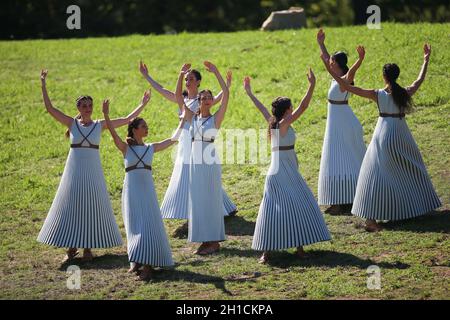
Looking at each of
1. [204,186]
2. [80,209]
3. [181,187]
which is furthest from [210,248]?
[80,209]

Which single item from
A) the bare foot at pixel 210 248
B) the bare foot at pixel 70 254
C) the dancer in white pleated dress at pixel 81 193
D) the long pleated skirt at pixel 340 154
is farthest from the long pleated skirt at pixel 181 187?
the long pleated skirt at pixel 340 154

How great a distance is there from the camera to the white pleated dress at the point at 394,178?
43.6ft

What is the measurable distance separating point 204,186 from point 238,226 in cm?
160

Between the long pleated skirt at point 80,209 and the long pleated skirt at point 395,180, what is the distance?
10.8 ft

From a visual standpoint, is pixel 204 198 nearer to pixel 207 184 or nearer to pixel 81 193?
pixel 207 184

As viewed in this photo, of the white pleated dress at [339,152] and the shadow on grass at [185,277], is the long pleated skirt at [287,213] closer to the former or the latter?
the shadow on grass at [185,277]

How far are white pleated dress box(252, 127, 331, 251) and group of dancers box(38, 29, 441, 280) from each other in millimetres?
12

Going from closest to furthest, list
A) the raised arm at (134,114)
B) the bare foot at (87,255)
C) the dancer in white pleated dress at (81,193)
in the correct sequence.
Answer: the raised arm at (134,114) < the dancer in white pleated dress at (81,193) < the bare foot at (87,255)

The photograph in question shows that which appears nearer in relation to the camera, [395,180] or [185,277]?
[185,277]

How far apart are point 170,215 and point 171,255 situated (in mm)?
1634

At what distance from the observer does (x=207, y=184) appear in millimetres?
12930

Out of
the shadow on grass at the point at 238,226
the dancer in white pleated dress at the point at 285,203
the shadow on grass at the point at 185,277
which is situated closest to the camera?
the shadow on grass at the point at 185,277

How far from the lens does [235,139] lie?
18.2 meters

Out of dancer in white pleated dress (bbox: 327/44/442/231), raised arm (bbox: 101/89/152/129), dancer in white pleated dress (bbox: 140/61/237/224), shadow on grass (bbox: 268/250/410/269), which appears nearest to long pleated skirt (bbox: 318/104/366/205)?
dancer in white pleated dress (bbox: 327/44/442/231)
